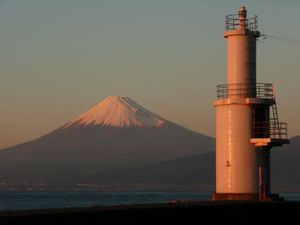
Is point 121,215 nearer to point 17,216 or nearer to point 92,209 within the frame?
point 92,209

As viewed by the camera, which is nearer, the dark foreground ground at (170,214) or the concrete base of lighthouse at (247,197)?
the dark foreground ground at (170,214)

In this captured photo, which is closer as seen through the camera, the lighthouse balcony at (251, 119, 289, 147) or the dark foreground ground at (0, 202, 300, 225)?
the dark foreground ground at (0, 202, 300, 225)

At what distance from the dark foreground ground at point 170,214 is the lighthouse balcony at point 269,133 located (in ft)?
11.8

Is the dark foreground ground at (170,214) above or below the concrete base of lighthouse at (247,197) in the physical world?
below

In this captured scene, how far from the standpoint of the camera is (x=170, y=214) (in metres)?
27.3

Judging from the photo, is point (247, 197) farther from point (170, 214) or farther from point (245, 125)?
point (170, 214)

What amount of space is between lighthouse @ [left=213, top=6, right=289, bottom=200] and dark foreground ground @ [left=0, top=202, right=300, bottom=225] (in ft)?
11.9

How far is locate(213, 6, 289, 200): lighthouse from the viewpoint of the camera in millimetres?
35875

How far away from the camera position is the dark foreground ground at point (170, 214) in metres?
24.0

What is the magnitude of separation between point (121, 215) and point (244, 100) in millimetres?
11453

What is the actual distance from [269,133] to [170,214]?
32.3ft

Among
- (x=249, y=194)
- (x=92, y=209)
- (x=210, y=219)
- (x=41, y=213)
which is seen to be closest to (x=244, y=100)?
(x=249, y=194)

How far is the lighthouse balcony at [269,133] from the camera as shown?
35594 millimetres

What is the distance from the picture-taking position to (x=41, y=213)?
24203mm
